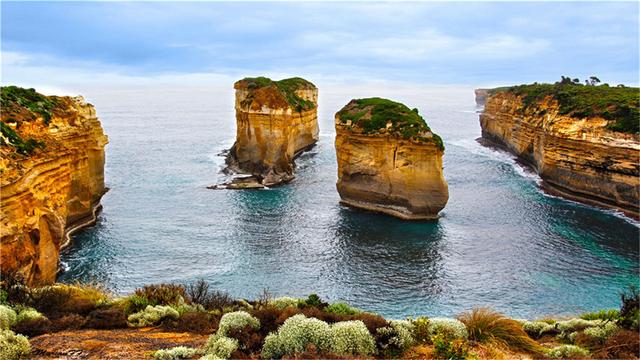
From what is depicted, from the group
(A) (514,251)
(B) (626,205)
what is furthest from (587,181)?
(A) (514,251)

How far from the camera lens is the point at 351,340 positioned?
460 inches

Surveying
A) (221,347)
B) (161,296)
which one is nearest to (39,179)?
(161,296)

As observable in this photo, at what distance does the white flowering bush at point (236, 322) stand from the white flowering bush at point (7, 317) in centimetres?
551

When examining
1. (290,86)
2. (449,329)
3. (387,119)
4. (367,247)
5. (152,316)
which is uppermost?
(290,86)

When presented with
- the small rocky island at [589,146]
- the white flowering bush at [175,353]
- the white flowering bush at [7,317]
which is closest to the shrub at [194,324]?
the white flowering bush at [175,353]

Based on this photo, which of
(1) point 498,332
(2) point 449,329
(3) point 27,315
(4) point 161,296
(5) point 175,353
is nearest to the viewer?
(5) point 175,353

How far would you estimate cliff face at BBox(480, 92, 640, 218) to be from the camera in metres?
48.2

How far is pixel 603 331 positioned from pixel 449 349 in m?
4.99

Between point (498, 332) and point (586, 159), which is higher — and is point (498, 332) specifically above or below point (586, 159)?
below

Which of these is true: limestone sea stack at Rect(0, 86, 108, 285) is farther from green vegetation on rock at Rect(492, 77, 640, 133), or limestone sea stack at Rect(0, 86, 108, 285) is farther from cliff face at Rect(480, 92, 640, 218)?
green vegetation on rock at Rect(492, 77, 640, 133)

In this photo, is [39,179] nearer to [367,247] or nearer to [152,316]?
[152,316]

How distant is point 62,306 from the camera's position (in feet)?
50.1

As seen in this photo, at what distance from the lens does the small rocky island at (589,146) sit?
1912 inches

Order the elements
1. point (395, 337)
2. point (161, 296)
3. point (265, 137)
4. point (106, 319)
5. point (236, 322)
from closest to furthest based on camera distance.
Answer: point (395, 337) → point (236, 322) → point (106, 319) → point (161, 296) → point (265, 137)
